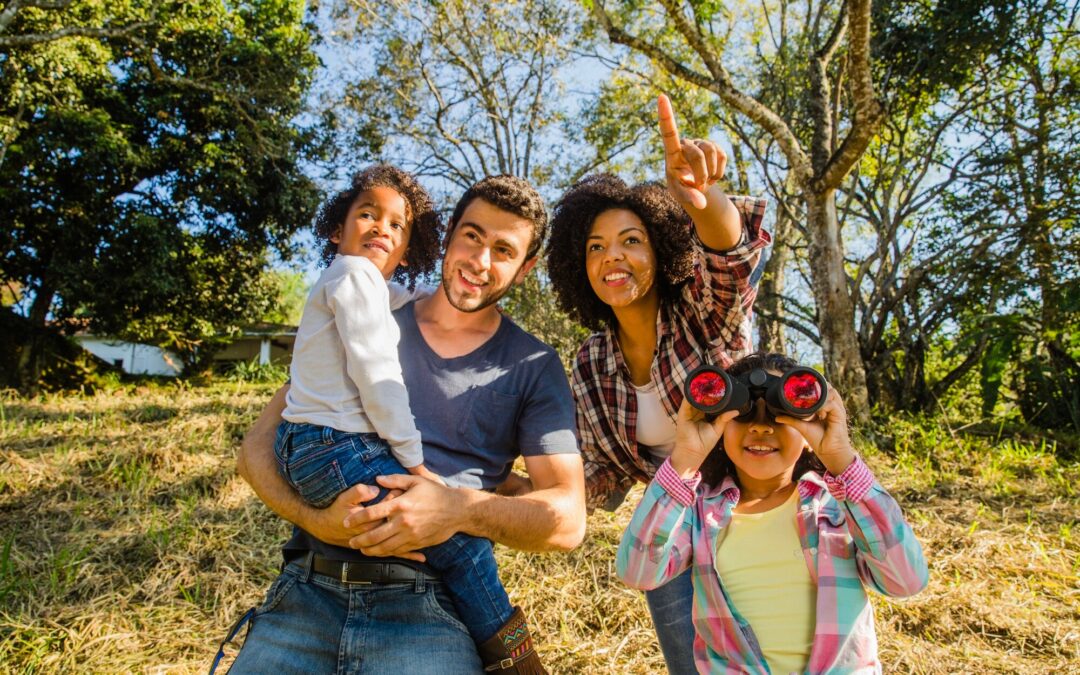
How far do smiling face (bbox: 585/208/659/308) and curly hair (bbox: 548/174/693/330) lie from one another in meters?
0.04

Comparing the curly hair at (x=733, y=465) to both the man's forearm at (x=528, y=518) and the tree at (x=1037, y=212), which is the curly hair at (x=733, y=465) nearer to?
the man's forearm at (x=528, y=518)

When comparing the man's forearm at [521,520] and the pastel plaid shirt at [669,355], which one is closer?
the man's forearm at [521,520]

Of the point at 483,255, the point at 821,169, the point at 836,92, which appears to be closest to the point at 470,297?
the point at 483,255

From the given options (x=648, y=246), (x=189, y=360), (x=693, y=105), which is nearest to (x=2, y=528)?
(x=648, y=246)

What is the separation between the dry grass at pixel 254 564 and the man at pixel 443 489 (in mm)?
1640

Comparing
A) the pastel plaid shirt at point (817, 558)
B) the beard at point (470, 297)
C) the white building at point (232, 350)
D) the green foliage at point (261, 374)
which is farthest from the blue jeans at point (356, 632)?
the white building at point (232, 350)

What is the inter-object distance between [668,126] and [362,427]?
1.26 m

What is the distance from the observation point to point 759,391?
6.35 feet

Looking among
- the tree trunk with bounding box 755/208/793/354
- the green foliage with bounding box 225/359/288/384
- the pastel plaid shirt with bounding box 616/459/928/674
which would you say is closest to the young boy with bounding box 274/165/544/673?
the pastel plaid shirt with bounding box 616/459/928/674

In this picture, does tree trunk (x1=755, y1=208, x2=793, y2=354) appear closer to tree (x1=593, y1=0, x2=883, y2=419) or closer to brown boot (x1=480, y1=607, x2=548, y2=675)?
tree (x1=593, y1=0, x2=883, y2=419)

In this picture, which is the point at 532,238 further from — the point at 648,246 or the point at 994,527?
the point at 994,527

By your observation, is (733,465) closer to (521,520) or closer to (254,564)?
(521,520)

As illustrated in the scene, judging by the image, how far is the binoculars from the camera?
1.78m

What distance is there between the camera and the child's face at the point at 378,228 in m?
2.35
